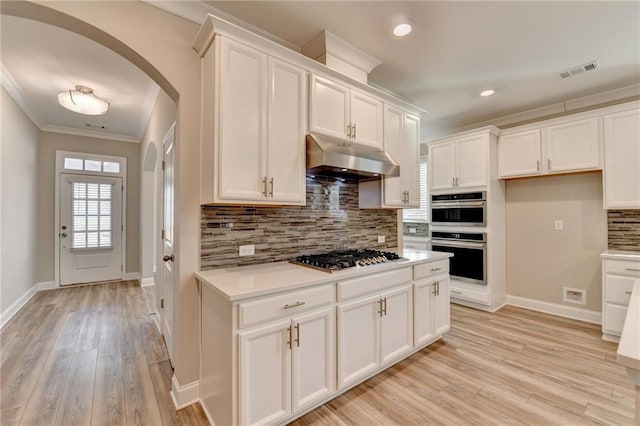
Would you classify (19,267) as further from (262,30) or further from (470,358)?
(470,358)

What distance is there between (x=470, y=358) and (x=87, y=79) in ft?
16.7

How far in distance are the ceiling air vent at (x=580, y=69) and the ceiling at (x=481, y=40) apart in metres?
0.06

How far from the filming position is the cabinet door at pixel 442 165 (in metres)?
4.14

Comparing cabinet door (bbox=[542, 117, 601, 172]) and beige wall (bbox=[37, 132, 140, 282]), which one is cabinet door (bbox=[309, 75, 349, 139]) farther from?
beige wall (bbox=[37, 132, 140, 282])

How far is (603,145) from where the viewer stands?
10.4 ft

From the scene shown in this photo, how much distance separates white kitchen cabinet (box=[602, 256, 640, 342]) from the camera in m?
2.84

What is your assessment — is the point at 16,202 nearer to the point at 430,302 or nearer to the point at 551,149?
the point at 430,302

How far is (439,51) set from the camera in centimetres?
261

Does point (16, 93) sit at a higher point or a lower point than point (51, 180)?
higher

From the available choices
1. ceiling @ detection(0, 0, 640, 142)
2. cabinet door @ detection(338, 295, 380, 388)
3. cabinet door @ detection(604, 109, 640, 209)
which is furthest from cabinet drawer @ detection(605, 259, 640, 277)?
cabinet door @ detection(338, 295, 380, 388)

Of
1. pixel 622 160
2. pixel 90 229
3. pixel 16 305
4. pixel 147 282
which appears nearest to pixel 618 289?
pixel 622 160

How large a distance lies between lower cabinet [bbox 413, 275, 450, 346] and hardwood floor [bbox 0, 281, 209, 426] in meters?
1.87

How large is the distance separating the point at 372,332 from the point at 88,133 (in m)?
6.15

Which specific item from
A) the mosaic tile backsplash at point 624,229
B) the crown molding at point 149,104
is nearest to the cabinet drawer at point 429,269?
the mosaic tile backsplash at point 624,229
